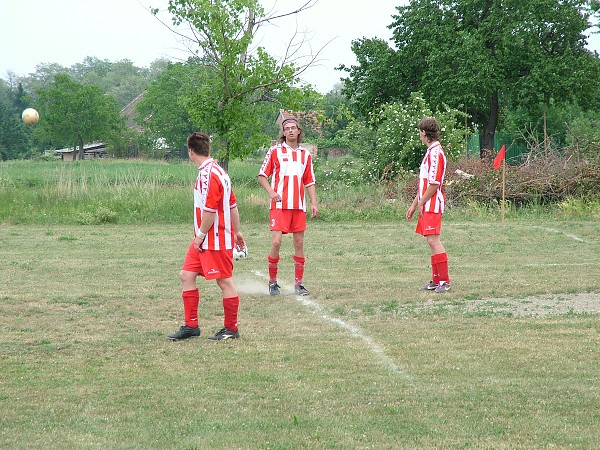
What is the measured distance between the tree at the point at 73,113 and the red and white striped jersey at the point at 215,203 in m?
70.1

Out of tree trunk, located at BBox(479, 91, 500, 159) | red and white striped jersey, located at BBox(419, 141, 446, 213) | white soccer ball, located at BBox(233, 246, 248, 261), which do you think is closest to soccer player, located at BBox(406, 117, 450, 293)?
red and white striped jersey, located at BBox(419, 141, 446, 213)

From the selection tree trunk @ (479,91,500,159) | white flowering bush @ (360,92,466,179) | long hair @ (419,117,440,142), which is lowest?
long hair @ (419,117,440,142)

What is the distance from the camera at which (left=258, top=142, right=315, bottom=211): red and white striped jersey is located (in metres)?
10.1

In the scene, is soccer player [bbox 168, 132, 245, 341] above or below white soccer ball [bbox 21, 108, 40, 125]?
below

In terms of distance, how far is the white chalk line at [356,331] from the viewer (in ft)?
21.1

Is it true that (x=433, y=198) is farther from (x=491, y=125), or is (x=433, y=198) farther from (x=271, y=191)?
(x=491, y=125)

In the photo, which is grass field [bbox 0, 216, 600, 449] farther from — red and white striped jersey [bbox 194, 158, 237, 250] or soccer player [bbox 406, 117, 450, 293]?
red and white striped jersey [bbox 194, 158, 237, 250]

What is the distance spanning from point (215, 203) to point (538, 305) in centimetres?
384

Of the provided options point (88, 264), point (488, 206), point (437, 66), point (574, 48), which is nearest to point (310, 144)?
point (437, 66)

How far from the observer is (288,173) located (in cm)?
1012

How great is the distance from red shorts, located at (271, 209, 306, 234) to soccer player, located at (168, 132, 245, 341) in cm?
244

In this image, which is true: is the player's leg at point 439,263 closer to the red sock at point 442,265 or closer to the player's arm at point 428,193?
the red sock at point 442,265

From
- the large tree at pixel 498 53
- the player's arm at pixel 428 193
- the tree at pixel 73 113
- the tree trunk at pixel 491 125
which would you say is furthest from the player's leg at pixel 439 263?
the tree at pixel 73 113

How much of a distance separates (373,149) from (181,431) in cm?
2779
